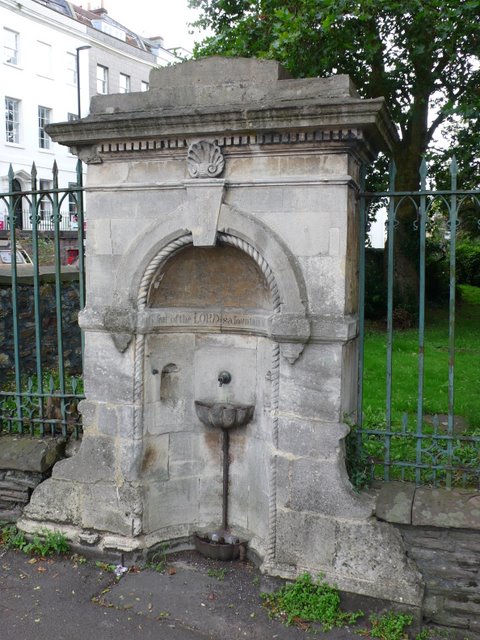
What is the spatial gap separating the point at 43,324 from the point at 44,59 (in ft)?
82.6

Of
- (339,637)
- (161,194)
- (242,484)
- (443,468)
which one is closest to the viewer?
(339,637)

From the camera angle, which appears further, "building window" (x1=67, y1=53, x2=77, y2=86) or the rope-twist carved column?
"building window" (x1=67, y1=53, x2=77, y2=86)

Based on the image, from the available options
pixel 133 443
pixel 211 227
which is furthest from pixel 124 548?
pixel 211 227

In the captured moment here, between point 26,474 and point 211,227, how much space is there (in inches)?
99.6

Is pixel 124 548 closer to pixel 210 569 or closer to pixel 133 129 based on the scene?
pixel 210 569

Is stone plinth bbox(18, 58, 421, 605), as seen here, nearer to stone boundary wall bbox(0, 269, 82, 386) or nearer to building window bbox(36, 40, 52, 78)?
stone boundary wall bbox(0, 269, 82, 386)

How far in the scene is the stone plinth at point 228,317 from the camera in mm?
3982

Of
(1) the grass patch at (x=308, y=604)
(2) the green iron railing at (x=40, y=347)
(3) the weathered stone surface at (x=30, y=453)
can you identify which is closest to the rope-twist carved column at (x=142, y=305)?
(2) the green iron railing at (x=40, y=347)

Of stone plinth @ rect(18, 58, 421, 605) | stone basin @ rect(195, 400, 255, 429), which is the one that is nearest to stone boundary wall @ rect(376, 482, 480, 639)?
stone plinth @ rect(18, 58, 421, 605)

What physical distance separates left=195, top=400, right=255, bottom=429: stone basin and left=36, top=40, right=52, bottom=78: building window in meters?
28.1

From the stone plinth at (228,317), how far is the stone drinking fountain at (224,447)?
70 millimetres

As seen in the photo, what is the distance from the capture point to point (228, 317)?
15.5ft

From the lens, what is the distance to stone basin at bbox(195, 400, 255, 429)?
4.58 meters

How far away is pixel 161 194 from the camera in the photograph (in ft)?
14.2
